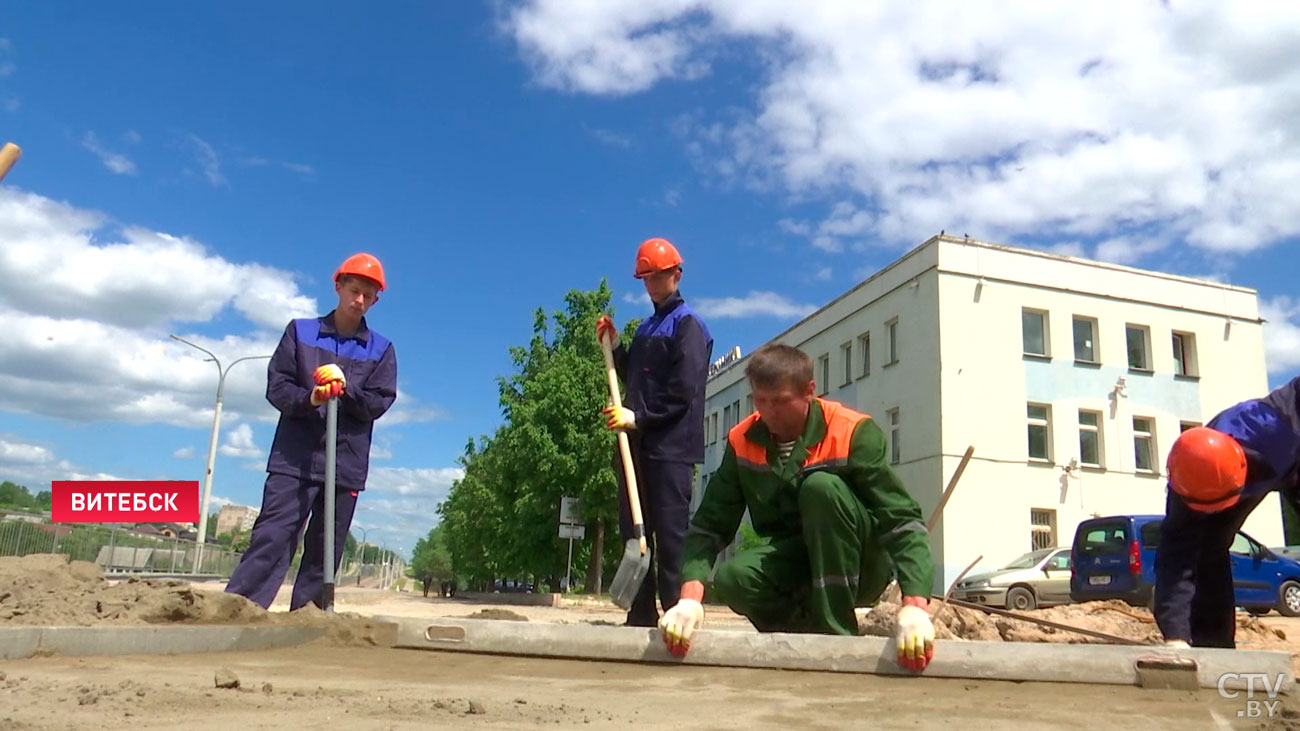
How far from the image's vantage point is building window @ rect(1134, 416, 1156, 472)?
79.7 ft

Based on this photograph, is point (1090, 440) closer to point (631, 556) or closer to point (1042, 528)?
point (1042, 528)

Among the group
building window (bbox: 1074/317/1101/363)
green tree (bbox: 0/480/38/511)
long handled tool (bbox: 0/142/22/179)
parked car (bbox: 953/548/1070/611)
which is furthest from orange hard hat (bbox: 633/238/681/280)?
green tree (bbox: 0/480/38/511)

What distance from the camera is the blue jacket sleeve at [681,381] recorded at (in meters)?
4.83

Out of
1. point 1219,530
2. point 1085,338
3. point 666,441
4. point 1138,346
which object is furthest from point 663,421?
point 1138,346

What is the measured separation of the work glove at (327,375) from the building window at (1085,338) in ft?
76.6

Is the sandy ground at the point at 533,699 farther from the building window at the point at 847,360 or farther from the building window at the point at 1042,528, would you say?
the building window at the point at 847,360

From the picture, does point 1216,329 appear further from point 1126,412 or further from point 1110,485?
point 1110,485

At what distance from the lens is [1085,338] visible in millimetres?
24859

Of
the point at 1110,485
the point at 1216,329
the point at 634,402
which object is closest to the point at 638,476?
the point at 634,402

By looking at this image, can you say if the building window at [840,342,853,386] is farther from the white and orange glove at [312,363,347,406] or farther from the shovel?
the white and orange glove at [312,363,347,406]

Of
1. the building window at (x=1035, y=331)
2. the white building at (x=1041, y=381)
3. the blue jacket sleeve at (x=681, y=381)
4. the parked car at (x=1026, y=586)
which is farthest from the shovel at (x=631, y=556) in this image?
the building window at (x=1035, y=331)

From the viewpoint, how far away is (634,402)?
16.5 feet

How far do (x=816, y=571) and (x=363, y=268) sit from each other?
2.98 metres

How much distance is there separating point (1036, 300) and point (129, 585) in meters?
23.5
